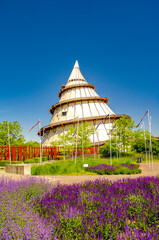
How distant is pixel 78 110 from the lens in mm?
58406

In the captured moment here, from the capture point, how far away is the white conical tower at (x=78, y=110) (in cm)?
5449

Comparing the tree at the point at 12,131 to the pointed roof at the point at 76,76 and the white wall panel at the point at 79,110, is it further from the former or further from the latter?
the pointed roof at the point at 76,76

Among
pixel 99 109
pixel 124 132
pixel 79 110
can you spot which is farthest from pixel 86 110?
pixel 124 132

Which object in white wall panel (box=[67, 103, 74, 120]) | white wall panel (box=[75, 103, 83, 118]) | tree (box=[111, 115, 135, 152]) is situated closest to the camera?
tree (box=[111, 115, 135, 152])

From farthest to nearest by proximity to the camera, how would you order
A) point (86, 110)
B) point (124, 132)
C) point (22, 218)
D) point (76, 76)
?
1. point (76, 76)
2. point (86, 110)
3. point (124, 132)
4. point (22, 218)

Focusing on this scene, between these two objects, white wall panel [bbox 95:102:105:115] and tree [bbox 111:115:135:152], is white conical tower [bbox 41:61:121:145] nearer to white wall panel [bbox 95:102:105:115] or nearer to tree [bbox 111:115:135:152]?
white wall panel [bbox 95:102:105:115]

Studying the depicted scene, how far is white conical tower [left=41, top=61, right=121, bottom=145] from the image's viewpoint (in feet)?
179

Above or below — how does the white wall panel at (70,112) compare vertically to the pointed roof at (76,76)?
below

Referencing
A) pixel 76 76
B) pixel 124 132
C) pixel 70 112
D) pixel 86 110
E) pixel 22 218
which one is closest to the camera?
pixel 22 218

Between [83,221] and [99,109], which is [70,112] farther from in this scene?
[83,221]

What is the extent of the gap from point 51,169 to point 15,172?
2.89 meters

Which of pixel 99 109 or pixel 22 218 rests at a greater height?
pixel 99 109

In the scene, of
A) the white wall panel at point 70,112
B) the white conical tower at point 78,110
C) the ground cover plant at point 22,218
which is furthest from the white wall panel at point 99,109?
the ground cover plant at point 22,218

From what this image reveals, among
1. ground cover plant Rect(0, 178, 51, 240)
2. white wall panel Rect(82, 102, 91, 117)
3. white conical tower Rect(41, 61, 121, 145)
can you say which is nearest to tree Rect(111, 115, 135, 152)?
white conical tower Rect(41, 61, 121, 145)
